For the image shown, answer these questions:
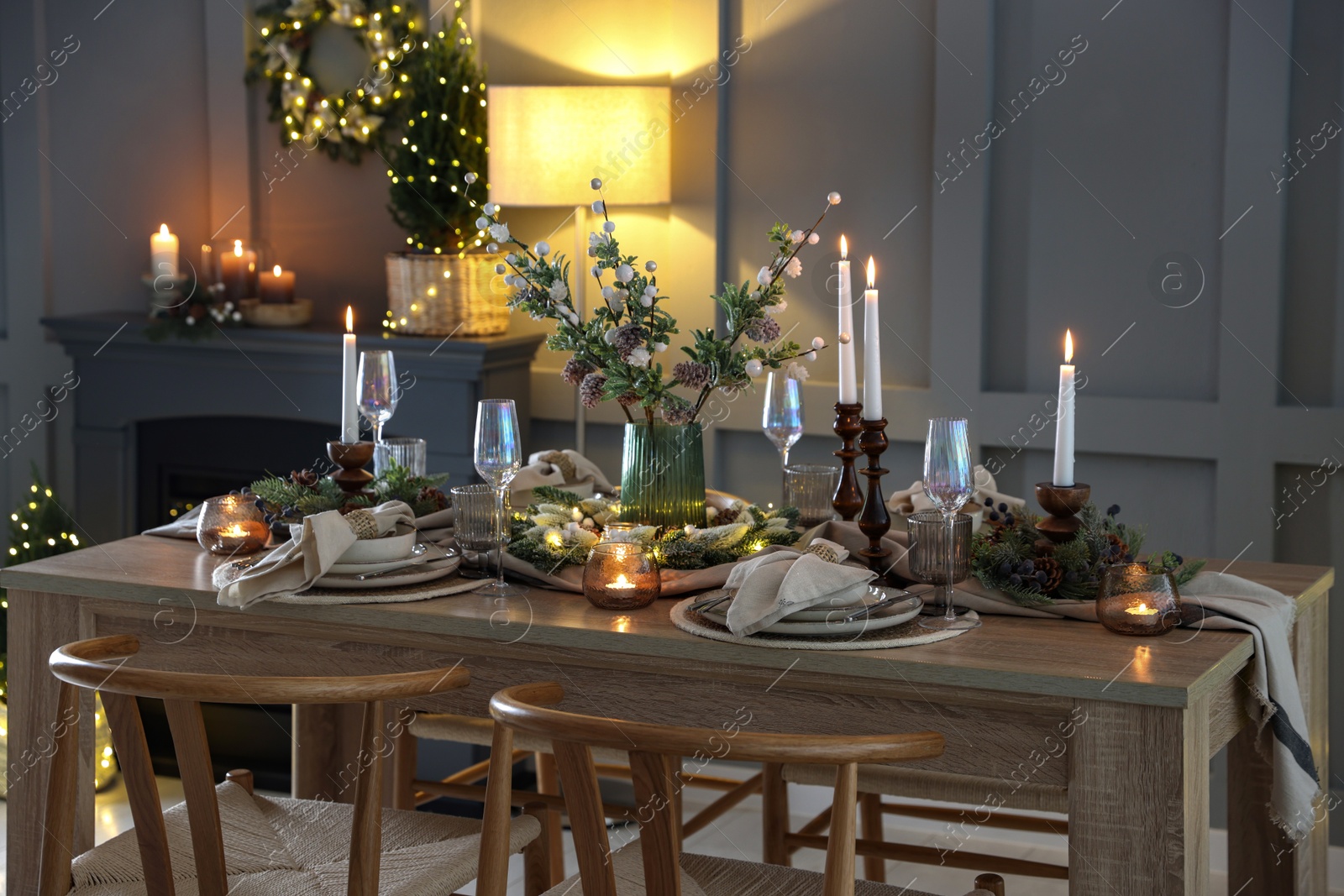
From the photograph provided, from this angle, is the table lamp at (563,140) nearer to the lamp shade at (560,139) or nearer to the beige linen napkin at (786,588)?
the lamp shade at (560,139)

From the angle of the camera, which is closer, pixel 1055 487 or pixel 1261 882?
pixel 1055 487

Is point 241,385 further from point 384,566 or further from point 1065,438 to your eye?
point 1065,438

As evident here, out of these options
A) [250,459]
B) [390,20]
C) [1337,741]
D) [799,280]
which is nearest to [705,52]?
[799,280]

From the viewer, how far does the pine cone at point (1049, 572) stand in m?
1.83

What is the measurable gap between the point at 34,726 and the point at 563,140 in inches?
65.3

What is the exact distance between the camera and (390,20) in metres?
3.60

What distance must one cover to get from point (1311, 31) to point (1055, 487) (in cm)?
151

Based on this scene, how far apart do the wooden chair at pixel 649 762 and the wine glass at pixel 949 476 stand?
13.7 inches

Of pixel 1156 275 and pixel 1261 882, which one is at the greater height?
pixel 1156 275

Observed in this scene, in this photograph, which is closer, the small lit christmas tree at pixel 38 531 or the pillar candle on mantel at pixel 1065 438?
the pillar candle on mantel at pixel 1065 438

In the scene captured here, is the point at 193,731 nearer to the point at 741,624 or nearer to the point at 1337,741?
the point at 741,624

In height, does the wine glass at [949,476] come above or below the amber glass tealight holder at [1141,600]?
above

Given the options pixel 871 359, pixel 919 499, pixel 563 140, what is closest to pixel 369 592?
pixel 871 359

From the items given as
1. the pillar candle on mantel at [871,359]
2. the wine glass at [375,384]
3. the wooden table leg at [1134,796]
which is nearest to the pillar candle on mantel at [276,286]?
the wine glass at [375,384]
